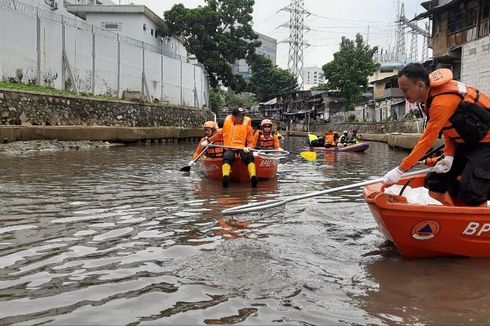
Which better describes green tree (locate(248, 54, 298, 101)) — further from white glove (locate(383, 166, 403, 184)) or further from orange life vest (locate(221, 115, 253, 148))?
white glove (locate(383, 166, 403, 184))

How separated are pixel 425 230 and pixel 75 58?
1965 centimetres

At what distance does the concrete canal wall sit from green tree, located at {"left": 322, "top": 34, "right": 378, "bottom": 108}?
21.6 m

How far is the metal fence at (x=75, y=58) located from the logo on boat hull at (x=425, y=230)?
54.4ft

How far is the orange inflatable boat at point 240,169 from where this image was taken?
9.81m

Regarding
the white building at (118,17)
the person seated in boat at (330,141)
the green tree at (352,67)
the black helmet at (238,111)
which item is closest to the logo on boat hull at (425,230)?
the black helmet at (238,111)

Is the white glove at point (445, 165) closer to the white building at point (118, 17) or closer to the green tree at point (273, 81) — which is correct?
the white building at point (118, 17)

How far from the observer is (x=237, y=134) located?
9820mm

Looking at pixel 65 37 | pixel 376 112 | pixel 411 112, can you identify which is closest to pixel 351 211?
pixel 65 37

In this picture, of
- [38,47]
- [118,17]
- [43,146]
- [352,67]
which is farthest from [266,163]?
[352,67]

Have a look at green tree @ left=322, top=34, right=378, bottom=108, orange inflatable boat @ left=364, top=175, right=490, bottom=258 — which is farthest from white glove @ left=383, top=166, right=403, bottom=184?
green tree @ left=322, top=34, right=378, bottom=108

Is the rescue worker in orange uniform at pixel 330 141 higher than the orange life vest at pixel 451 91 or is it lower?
lower

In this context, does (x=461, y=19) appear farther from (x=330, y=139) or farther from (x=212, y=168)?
(x=212, y=168)

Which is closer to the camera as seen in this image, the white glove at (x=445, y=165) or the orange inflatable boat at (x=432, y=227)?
the orange inflatable boat at (x=432, y=227)

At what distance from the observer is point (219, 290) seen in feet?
11.5
